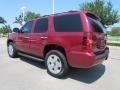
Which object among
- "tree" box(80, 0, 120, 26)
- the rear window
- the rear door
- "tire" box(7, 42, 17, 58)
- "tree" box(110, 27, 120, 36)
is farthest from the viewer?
"tree" box(110, 27, 120, 36)

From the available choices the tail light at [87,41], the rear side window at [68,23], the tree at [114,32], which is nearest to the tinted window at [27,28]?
the rear side window at [68,23]

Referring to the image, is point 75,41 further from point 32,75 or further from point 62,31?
point 32,75

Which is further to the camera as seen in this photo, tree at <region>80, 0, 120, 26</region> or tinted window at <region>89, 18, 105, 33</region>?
tree at <region>80, 0, 120, 26</region>

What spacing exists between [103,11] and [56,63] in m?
23.4

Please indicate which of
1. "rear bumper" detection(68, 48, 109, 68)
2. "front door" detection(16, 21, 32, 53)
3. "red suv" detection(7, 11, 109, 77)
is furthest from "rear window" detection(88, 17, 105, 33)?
"front door" detection(16, 21, 32, 53)

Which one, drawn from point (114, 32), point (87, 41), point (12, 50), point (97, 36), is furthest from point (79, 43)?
point (114, 32)

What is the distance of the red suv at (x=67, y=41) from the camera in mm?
5906

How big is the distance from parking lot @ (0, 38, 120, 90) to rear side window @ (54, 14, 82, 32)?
152cm

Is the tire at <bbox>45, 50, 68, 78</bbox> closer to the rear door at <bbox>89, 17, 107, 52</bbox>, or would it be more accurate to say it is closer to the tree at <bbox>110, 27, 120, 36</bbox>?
the rear door at <bbox>89, 17, 107, 52</bbox>

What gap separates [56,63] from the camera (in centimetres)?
679

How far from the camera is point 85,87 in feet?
19.2

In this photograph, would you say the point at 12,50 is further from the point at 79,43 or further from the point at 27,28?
the point at 79,43

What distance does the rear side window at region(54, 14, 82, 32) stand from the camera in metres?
6.13

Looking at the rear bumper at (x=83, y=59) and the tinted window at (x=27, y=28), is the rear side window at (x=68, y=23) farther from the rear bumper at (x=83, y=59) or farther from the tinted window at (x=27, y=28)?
the tinted window at (x=27, y=28)
